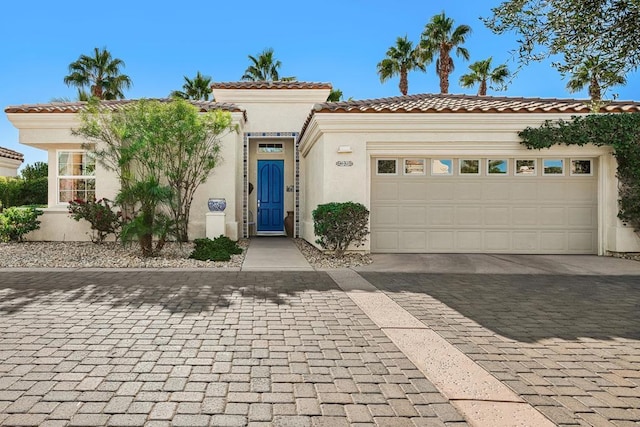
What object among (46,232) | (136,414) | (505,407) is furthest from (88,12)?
(505,407)

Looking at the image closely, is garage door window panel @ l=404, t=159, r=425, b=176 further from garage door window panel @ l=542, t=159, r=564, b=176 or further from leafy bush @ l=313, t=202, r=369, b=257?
garage door window panel @ l=542, t=159, r=564, b=176

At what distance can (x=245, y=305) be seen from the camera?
19.0 ft

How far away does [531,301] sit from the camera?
244 inches

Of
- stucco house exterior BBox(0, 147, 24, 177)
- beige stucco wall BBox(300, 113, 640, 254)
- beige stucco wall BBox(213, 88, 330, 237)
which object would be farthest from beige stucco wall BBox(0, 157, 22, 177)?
beige stucco wall BBox(300, 113, 640, 254)

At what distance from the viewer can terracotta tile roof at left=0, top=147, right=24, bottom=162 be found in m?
21.4

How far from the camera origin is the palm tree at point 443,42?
25.8m

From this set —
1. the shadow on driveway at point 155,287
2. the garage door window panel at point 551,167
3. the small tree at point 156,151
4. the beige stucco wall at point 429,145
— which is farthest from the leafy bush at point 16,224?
the garage door window panel at point 551,167

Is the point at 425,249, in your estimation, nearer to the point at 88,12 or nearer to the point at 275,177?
the point at 275,177

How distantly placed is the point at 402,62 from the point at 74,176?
21421 millimetres

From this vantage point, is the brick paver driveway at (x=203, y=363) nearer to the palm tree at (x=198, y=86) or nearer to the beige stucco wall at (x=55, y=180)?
the beige stucco wall at (x=55, y=180)

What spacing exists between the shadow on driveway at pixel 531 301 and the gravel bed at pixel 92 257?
4.11 meters

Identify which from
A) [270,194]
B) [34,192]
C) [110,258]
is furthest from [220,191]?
[34,192]

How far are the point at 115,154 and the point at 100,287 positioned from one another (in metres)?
6.10

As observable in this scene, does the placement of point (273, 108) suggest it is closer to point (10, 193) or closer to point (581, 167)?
point (581, 167)
